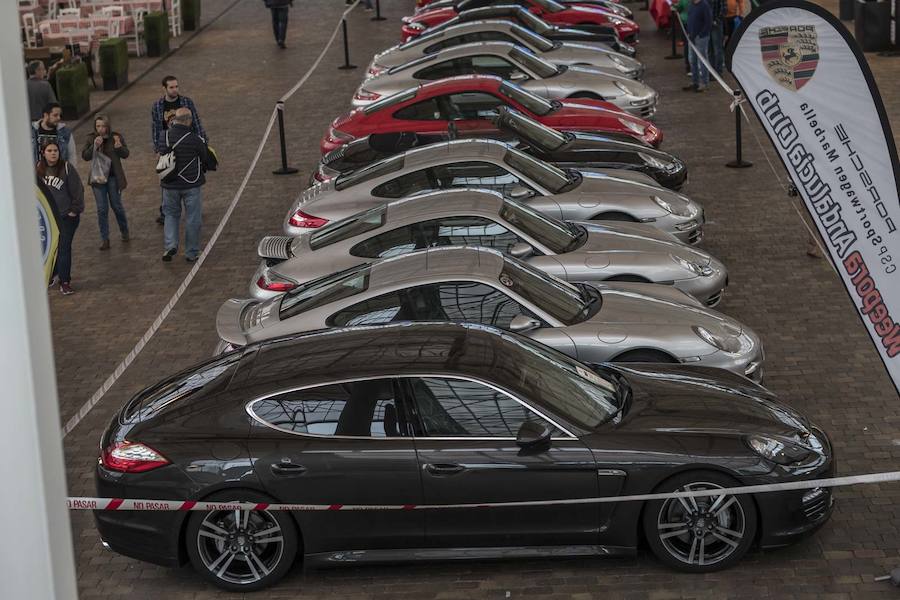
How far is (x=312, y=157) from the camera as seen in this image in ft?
61.8

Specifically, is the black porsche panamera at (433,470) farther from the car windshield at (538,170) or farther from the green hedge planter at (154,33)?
the green hedge planter at (154,33)

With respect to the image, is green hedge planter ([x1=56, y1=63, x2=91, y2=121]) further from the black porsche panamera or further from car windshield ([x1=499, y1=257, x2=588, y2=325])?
the black porsche panamera

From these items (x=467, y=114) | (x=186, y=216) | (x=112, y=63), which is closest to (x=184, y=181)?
(x=186, y=216)

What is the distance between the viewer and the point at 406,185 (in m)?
12.2

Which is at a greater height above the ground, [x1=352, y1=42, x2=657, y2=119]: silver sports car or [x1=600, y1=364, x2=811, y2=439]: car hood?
[x1=352, y1=42, x2=657, y2=119]: silver sports car

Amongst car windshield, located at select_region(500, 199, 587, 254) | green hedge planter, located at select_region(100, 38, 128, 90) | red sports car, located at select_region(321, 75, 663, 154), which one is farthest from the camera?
green hedge planter, located at select_region(100, 38, 128, 90)

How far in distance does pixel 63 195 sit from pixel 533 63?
25.7 ft

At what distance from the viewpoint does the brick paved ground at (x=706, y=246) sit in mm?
7246

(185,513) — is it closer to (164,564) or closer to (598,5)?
(164,564)

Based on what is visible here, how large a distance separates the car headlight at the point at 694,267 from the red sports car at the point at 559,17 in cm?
1385

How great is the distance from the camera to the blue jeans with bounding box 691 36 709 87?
863 inches

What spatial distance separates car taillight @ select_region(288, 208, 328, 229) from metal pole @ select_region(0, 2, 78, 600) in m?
9.85

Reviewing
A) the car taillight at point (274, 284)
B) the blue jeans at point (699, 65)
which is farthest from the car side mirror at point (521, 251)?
the blue jeans at point (699, 65)

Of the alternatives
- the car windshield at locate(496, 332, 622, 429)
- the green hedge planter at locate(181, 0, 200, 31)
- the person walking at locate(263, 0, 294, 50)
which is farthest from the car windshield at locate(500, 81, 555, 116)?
the green hedge planter at locate(181, 0, 200, 31)
